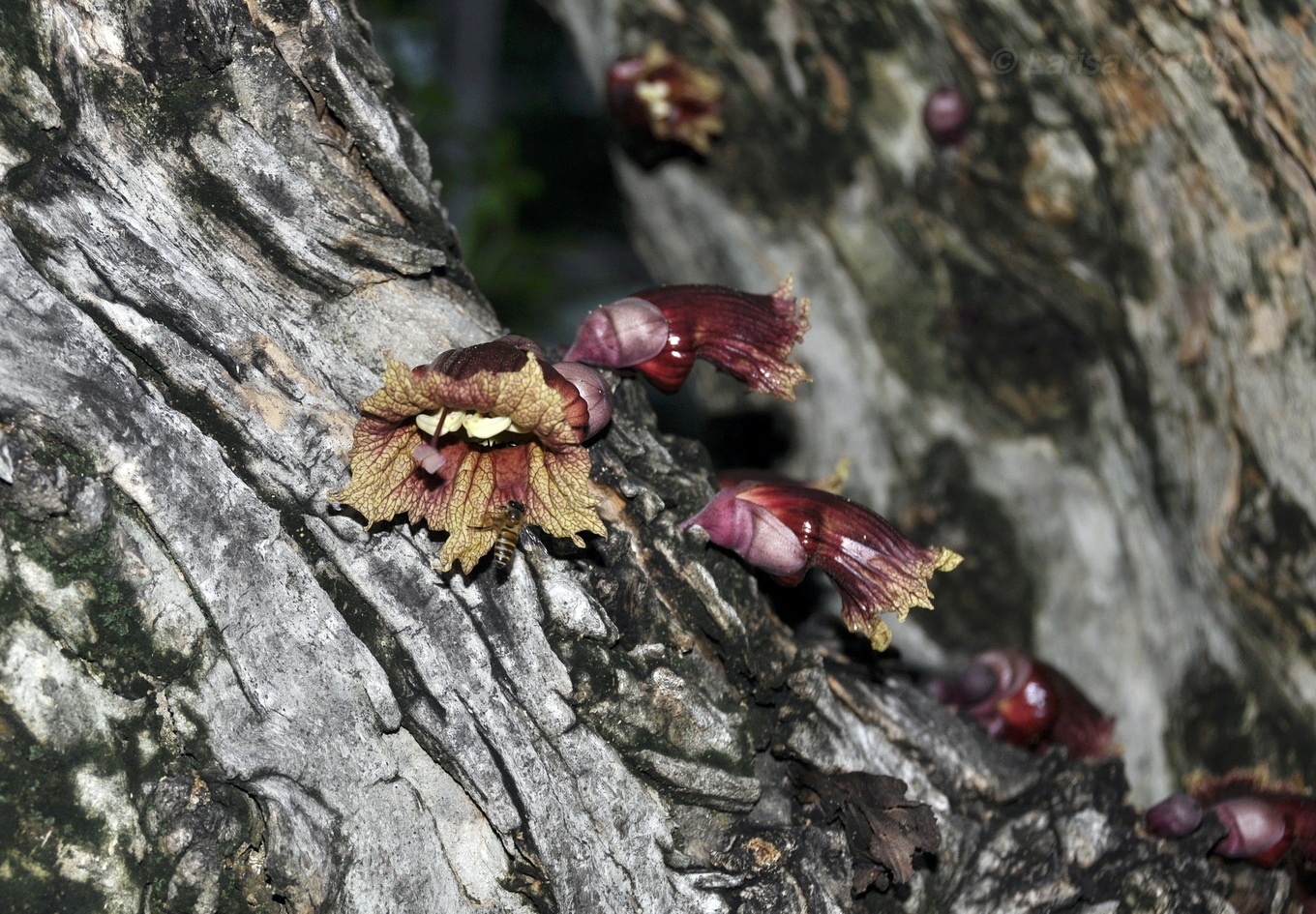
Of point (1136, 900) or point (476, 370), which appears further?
point (1136, 900)

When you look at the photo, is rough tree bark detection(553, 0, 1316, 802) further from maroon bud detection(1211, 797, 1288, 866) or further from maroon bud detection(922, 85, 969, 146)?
maroon bud detection(1211, 797, 1288, 866)

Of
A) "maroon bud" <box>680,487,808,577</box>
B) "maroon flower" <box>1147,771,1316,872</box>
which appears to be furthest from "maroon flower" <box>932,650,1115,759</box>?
"maroon bud" <box>680,487,808,577</box>

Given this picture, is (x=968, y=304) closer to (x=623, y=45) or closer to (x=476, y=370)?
(x=623, y=45)

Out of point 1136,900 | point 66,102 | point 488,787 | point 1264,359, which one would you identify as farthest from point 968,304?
point 66,102

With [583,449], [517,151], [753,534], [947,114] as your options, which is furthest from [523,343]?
[517,151]

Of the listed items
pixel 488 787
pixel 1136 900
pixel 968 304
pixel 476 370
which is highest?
pixel 476 370

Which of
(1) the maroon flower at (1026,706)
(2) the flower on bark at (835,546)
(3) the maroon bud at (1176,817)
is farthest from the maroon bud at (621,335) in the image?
(3) the maroon bud at (1176,817)

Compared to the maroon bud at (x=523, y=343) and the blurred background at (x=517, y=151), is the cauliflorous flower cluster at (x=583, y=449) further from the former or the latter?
the blurred background at (x=517, y=151)
